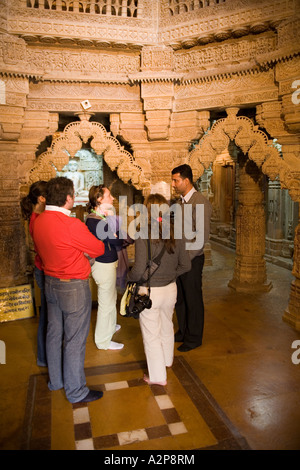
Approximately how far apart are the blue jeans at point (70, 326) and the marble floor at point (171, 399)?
0.21 metres

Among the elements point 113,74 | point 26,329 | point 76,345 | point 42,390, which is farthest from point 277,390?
point 113,74

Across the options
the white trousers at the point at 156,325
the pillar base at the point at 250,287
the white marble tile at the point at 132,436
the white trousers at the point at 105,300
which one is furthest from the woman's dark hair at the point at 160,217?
the pillar base at the point at 250,287

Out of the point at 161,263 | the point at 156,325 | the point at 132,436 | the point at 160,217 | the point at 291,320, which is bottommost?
the point at 132,436

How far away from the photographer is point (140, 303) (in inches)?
119

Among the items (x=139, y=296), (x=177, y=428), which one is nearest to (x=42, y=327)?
(x=139, y=296)

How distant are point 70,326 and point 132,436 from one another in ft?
3.08

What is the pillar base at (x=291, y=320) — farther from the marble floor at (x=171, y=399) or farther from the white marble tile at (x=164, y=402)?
the white marble tile at (x=164, y=402)

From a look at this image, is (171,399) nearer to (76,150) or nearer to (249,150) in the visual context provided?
(249,150)

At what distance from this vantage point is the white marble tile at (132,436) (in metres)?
2.59

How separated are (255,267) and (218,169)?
19.8ft

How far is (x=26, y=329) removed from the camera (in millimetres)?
4594

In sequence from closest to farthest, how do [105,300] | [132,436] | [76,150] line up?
[132,436], [105,300], [76,150]

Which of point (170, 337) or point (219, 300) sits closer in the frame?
point (170, 337)

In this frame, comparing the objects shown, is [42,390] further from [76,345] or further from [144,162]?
[144,162]
